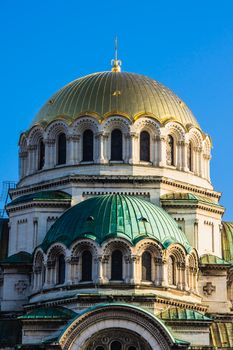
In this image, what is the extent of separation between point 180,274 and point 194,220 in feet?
14.5

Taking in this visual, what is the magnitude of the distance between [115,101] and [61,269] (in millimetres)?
9187

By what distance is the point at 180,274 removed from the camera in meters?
42.7

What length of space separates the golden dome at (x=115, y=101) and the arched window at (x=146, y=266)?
7.78 metres

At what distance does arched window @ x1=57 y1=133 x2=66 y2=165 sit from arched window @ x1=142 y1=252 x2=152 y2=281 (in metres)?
7.85

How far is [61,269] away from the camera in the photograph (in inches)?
1678

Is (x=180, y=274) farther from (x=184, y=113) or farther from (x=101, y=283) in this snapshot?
(x=184, y=113)

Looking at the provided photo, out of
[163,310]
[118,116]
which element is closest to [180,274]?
[163,310]

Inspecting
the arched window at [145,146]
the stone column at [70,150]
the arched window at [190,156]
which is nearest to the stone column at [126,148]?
the arched window at [145,146]

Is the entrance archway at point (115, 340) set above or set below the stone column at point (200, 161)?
below

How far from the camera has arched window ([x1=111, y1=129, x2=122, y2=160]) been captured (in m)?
47.6

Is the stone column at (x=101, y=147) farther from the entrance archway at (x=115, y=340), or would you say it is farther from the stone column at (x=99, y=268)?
the entrance archway at (x=115, y=340)

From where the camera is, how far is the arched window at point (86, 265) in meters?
41.9

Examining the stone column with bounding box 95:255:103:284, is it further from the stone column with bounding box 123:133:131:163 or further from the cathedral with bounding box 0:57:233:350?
the stone column with bounding box 123:133:131:163

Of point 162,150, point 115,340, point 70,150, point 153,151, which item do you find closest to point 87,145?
point 70,150
